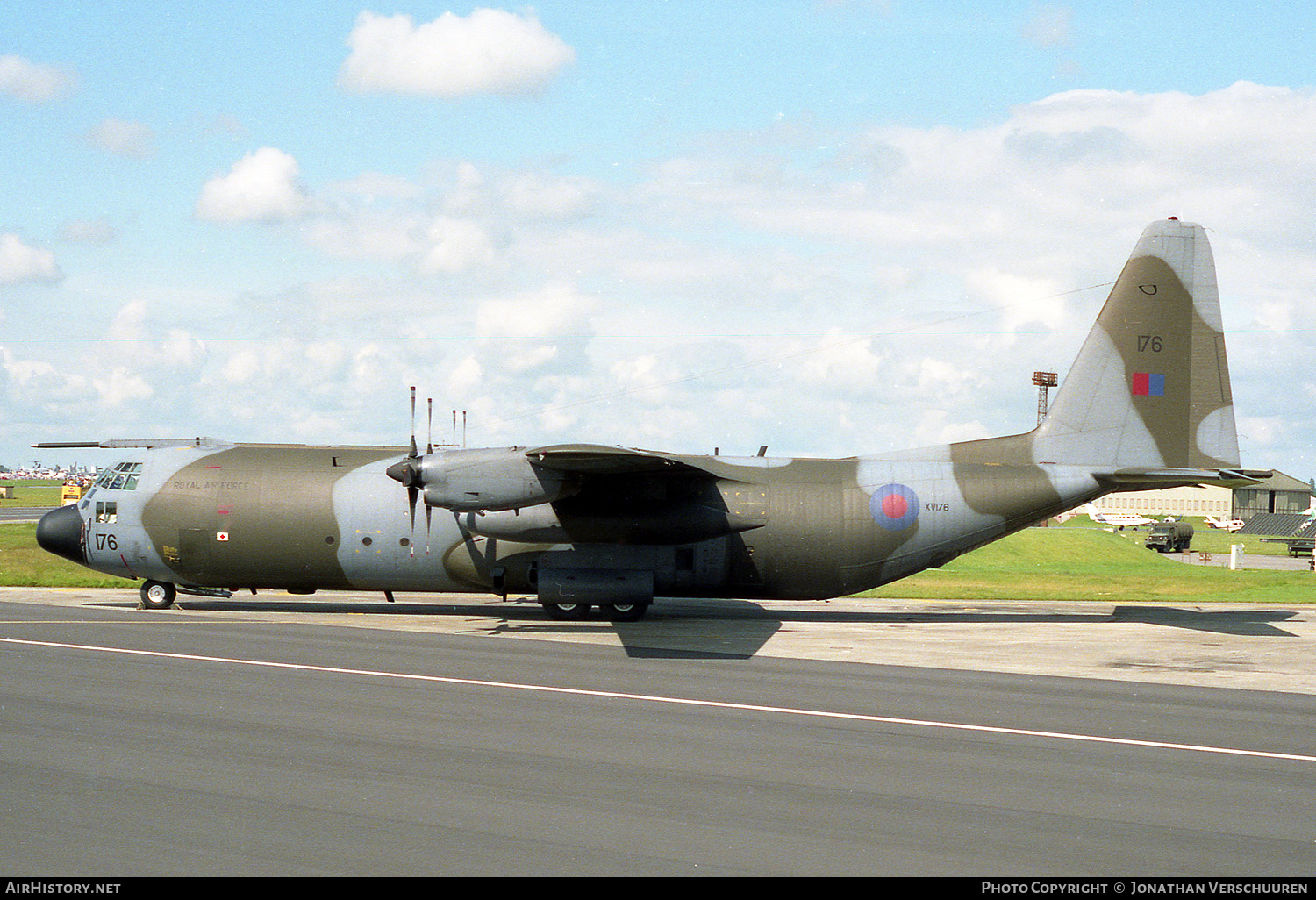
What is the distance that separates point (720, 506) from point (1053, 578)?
2145 cm

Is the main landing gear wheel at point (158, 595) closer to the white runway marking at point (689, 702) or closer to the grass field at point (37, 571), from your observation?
the white runway marking at point (689, 702)

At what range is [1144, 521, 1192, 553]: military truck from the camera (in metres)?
70.4

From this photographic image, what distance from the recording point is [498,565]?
1012 inches

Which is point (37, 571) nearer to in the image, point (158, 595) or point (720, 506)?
point (158, 595)

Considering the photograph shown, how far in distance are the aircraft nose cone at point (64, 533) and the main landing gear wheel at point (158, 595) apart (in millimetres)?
1652

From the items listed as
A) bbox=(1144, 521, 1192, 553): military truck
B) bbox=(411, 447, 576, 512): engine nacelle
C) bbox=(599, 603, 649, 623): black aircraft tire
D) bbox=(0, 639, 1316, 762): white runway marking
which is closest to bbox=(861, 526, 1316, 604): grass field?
bbox=(599, 603, 649, 623): black aircraft tire

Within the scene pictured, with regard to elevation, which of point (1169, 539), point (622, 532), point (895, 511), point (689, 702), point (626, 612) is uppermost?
point (895, 511)

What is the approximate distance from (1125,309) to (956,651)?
10588mm

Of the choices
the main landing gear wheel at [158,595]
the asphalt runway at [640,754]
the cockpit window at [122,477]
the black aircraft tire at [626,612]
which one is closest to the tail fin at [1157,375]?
the asphalt runway at [640,754]

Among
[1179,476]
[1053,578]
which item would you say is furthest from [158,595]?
[1053,578]

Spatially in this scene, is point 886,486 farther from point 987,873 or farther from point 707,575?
point 987,873

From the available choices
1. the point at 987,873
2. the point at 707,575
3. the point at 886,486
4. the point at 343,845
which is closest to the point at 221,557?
the point at 707,575

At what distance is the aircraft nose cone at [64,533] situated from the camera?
1037 inches

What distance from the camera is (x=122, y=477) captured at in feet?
87.9
